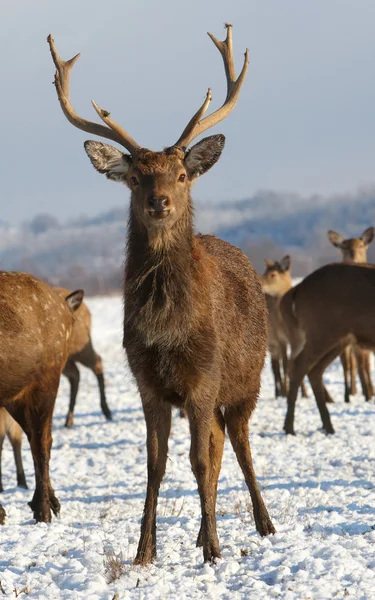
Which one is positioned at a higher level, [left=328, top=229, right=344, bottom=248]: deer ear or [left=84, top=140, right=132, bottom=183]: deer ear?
[left=84, top=140, right=132, bottom=183]: deer ear

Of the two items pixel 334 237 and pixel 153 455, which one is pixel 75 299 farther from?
pixel 334 237

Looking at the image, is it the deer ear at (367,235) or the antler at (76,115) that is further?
the deer ear at (367,235)

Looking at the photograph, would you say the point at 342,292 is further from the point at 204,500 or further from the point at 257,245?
the point at 257,245

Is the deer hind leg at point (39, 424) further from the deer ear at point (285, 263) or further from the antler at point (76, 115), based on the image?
the deer ear at point (285, 263)

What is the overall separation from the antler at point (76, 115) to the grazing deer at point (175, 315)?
0.04ft

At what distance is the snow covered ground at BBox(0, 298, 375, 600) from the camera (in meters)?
5.02

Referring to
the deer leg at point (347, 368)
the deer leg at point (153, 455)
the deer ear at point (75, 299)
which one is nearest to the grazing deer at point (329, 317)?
the deer leg at point (347, 368)

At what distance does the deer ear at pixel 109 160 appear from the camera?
6023 millimetres

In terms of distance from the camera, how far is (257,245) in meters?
60.9

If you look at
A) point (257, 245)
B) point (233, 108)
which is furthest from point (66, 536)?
point (257, 245)

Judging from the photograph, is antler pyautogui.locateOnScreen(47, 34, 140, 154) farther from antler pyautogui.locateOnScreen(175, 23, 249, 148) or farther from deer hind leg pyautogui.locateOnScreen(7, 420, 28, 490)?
deer hind leg pyautogui.locateOnScreen(7, 420, 28, 490)

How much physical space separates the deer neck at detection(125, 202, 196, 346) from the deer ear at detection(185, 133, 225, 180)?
468mm

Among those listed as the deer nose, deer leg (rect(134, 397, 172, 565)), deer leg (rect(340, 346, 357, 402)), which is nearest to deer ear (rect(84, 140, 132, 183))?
the deer nose

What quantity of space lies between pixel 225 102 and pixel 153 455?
9.83ft
